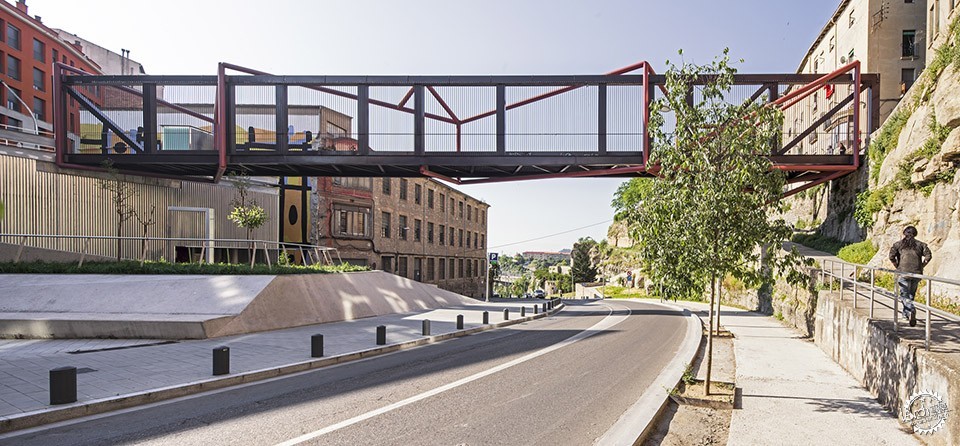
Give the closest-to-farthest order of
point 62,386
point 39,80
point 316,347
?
point 62,386
point 316,347
point 39,80

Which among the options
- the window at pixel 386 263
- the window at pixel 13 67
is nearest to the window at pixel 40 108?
the window at pixel 13 67

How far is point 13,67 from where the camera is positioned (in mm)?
44562

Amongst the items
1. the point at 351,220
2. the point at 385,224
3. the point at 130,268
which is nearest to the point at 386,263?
the point at 385,224

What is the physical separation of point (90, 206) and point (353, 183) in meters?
16.6

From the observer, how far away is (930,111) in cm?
1530

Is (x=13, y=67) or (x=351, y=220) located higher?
(x=13, y=67)

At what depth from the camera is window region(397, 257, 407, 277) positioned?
4085 cm

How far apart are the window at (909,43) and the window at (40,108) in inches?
2676

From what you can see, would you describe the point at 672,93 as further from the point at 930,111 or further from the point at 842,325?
the point at 930,111

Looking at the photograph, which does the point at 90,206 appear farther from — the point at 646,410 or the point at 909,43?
the point at 909,43

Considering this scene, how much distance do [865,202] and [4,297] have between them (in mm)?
26652

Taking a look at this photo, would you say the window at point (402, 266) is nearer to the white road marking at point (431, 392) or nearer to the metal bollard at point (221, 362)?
the white road marking at point (431, 392)

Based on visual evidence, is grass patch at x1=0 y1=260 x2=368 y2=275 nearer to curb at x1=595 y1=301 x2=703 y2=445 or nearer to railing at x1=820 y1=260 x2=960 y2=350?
curb at x1=595 y1=301 x2=703 y2=445

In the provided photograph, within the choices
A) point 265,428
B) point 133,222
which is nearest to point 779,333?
point 265,428
